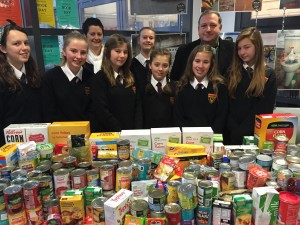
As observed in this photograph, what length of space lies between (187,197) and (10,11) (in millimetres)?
2539

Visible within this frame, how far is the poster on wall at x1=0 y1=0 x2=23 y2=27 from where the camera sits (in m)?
2.66

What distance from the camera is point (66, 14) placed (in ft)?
10.1

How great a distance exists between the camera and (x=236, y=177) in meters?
1.54

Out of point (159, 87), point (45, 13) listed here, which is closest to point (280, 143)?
point (159, 87)

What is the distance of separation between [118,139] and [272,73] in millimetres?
1568

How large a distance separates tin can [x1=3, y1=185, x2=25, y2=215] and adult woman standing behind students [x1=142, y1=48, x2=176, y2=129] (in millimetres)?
1474

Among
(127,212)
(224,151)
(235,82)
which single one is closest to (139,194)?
(127,212)

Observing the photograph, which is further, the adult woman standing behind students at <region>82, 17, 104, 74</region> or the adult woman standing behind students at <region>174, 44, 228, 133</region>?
the adult woman standing behind students at <region>82, 17, 104, 74</region>

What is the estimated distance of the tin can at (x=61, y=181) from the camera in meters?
1.51

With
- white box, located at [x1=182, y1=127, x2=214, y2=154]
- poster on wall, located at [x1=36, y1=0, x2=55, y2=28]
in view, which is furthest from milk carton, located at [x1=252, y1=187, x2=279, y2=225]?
poster on wall, located at [x1=36, y1=0, x2=55, y2=28]

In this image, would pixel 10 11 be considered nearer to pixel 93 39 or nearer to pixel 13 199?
pixel 93 39

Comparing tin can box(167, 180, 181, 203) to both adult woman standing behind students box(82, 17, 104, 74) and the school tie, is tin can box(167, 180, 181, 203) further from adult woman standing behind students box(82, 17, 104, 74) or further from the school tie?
adult woman standing behind students box(82, 17, 104, 74)

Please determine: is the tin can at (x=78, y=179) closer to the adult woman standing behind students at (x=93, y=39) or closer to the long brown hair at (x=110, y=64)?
the long brown hair at (x=110, y=64)

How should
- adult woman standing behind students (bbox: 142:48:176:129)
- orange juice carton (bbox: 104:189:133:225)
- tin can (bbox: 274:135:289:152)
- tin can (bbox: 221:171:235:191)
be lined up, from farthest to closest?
adult woman standing behind students (bbox: 142:48:176:129) → tin can (bbox: 274:135:289:152) → tin can (bbox: 221:171:235:191) → orange juice carton (bbox: 104:189:133:225)
